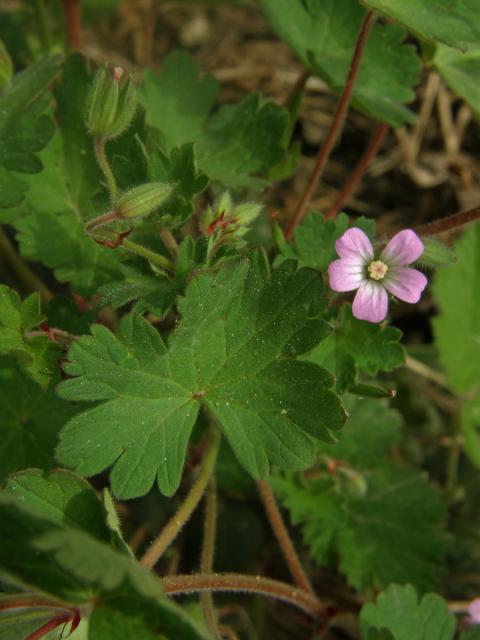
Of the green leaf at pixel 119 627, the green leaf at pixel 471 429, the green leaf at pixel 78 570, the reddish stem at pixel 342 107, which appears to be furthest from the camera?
the green leaf at pixel 471 429

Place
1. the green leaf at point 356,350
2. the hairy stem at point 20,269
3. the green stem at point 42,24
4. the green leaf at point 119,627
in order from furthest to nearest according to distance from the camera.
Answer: the green stem at point 42,24
the hairy stem at point 20,269
the green leaf at point 356,350
the green leaf at point 119,627

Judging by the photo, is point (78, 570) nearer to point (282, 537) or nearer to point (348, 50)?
point (282, 537)

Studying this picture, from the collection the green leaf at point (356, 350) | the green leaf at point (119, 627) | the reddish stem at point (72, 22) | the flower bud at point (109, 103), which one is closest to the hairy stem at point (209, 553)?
the green leaf at point (119, 627)

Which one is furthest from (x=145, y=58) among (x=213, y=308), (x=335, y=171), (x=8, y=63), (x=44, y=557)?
(x=44, y=557)

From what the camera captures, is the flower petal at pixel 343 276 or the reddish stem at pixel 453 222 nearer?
the flower petal at pixel 343 276

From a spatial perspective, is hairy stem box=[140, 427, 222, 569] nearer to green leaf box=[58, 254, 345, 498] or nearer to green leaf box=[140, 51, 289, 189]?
green leaf box=[58, 254, 345, 498]

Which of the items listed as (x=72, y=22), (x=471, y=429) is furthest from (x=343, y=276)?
(x=72, y=22)

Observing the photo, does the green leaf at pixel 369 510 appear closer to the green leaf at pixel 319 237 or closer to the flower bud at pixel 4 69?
the green leaf at pixel 319 237
